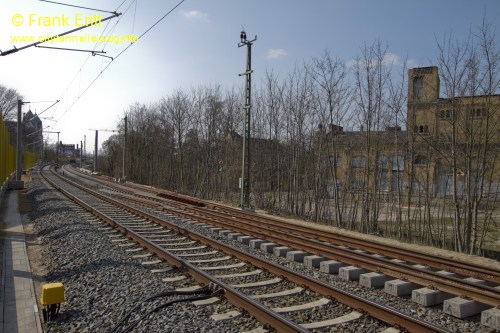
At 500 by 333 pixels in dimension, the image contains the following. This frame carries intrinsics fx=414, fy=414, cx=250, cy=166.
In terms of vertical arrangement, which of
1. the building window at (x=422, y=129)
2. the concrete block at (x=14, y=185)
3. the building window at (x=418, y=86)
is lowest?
the concrete block at (x=14, y=185)

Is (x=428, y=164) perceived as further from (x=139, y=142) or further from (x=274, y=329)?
(x=139, y=142)

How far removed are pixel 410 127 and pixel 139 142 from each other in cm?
4666

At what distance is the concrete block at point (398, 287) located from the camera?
6539 mm

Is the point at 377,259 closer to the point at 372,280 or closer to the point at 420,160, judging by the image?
the point at 372,280

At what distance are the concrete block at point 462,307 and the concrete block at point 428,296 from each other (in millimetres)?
278

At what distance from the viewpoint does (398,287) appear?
6.53 metres

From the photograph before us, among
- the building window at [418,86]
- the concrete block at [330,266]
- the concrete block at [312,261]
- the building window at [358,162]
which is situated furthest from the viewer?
the building window at [358,162]

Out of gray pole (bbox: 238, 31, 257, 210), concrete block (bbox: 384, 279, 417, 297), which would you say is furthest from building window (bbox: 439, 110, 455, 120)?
concrete block (bbox: 384, 279, 417, 297)

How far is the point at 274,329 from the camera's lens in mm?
5094

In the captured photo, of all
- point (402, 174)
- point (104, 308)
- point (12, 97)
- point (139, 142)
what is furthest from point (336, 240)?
point (12, 97)

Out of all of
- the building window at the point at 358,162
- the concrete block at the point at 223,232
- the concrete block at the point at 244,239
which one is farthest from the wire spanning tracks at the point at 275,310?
the building window at the point at 358,162

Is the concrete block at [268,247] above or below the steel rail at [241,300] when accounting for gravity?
below

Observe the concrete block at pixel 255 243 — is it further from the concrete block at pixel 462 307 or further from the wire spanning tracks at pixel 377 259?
the concrete block at pixel 462 307

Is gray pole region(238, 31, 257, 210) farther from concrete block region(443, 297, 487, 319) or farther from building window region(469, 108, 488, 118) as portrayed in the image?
concrete block region(443, 297, 487, 319)
